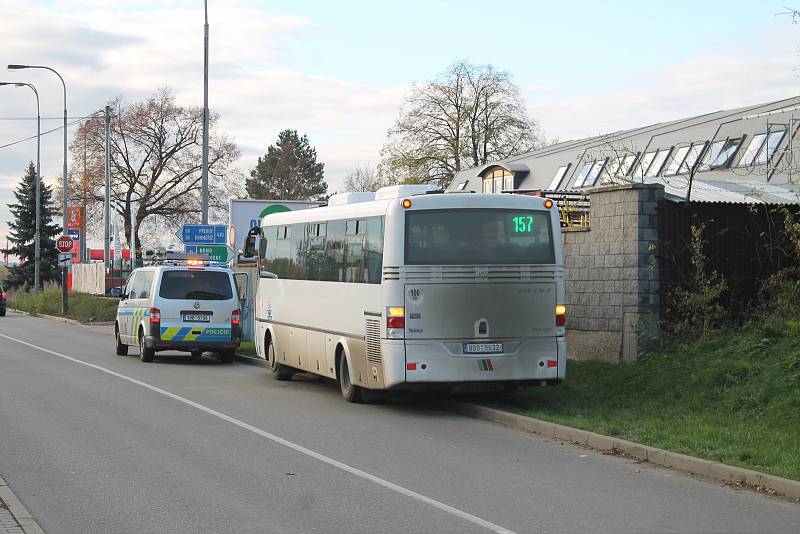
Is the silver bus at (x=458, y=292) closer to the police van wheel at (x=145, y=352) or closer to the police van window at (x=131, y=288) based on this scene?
the police van wheel at (x=145, y=352)

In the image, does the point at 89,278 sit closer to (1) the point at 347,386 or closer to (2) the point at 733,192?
(2) the point at 733,192

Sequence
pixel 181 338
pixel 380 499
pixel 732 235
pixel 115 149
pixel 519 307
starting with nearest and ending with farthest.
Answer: pixel 380 499
pixel 519 307
pixel 732 235
pixel 181 338
pixel 115 149

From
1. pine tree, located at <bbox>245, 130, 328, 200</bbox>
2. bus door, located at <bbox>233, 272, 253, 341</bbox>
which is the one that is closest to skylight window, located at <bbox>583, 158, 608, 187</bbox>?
bus door, located at <bbox>233, 272, 253, 341</bbox>

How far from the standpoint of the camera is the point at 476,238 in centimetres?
1495

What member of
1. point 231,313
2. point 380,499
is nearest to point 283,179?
point 231,313

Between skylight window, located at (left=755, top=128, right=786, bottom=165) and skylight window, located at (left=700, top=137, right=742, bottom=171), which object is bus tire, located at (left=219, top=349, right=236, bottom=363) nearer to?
skylight window, located at (left=755, top=128, right=786, bottom=165)

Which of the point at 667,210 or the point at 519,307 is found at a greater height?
the point at 667,210

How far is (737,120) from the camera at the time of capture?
36062 millimetres

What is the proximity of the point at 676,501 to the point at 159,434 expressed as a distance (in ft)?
20.1

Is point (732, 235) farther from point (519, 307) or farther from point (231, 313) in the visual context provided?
point (231, 313)

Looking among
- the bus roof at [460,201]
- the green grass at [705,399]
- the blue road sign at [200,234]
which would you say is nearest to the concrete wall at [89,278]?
the blue road sign at [200,234]

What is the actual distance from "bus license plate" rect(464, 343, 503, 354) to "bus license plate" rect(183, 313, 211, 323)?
1041 centimetres

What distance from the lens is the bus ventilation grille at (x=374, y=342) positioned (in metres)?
15.0

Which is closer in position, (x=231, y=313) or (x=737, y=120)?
(x=231, y=313)
